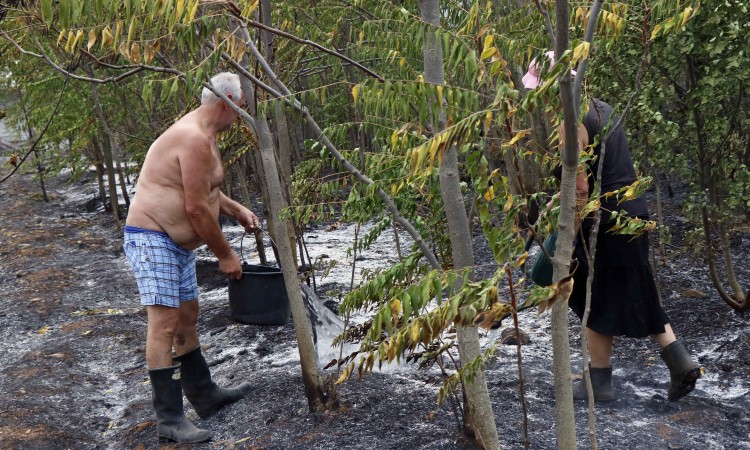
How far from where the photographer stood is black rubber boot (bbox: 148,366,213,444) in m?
4.14

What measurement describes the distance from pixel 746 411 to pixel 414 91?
8.90ft

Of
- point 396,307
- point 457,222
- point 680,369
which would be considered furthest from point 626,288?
point 396,307

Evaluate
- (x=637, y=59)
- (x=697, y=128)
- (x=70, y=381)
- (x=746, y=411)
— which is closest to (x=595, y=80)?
(x=637, y=59)

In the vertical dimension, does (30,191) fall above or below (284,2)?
below

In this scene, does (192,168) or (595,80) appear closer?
(192,168)

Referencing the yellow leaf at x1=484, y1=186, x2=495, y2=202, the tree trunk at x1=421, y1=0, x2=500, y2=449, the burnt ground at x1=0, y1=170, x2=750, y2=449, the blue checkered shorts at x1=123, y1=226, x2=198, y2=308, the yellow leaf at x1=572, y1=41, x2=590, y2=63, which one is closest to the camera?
the yellow leaf at x1=572, y1=41, x2=590, y2=63

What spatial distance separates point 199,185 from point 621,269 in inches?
87.1

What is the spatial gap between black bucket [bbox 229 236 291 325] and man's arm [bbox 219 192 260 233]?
0.89ft

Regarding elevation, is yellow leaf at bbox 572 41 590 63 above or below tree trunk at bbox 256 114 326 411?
above

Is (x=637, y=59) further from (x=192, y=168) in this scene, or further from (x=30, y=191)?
(x=30, y=191)

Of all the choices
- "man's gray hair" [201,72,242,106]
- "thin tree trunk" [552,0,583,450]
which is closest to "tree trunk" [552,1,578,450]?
"thin tree trunk" [552,0,583,450]

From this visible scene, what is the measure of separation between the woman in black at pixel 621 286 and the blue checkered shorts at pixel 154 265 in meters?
2.13

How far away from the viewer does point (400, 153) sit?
10.9 ft

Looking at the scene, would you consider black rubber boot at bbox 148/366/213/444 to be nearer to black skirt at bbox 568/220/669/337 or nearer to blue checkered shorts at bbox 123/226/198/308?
blue checkered shorts at bbox 123/226/198/308
